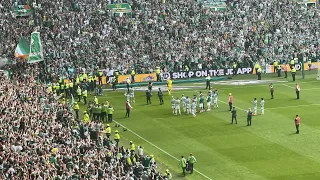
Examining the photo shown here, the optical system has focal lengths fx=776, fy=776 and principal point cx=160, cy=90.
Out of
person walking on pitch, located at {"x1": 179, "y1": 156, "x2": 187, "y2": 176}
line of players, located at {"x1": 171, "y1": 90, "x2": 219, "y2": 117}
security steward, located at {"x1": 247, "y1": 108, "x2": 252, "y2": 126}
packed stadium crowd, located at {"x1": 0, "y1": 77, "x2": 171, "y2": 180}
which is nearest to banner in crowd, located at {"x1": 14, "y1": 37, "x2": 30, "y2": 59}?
packed stadium crowd, located at {"x1": 0, "y1": 77, "x2": 171, "y2": 180}

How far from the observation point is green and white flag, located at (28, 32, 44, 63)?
6203cm

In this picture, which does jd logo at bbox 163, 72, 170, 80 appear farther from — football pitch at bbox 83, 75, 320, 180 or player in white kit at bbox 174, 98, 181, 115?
player in white kit at bbox 174, 98, 181, 115

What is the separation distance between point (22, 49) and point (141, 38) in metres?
16.1

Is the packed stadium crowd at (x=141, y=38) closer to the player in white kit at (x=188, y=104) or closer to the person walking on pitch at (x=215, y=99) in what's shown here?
the player in white kit at (x=188, y=104)

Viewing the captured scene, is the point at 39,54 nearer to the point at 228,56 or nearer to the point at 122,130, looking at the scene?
the point at 122,130

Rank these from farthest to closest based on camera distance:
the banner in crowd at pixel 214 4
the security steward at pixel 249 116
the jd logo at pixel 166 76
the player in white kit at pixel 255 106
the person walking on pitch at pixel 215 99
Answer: the banner in crowd at pixel 214 4
the jd logo at pixel 166 76
the person walking on pitch at pixel 215 99
the player in white kit at pixel 255 106
the security steward at pixel 249 116

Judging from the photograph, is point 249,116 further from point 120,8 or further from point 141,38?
point 120,8

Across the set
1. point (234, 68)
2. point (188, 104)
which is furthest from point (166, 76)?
point (188, 104)

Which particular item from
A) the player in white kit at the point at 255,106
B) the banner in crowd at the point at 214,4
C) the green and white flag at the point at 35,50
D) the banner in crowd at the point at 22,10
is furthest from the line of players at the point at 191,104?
the banner in crowd at the point at 214,4

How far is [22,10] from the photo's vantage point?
75188 millimetres

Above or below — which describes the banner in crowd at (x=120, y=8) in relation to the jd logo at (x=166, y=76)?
above

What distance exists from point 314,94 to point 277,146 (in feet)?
57.5

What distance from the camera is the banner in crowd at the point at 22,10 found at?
74.9 meters

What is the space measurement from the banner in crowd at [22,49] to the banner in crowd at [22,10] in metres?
11.0
